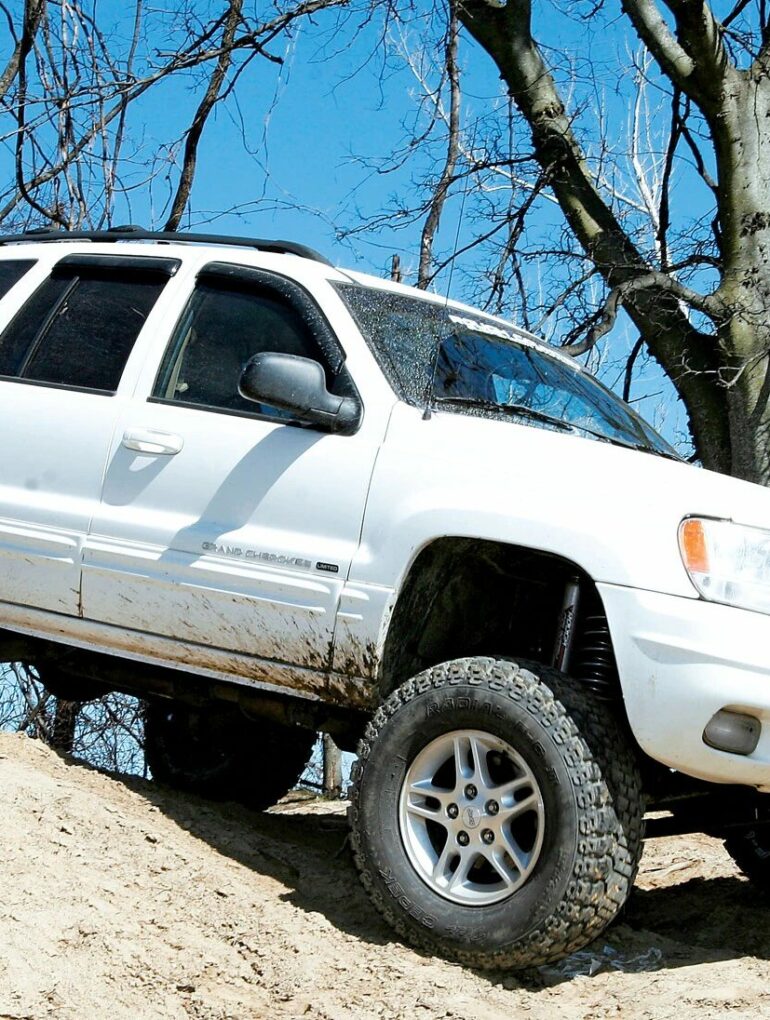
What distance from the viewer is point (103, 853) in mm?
4328

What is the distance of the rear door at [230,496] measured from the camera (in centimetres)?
427

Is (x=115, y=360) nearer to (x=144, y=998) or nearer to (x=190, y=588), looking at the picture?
(x=190, y=588)

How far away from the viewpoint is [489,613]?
4.49 m

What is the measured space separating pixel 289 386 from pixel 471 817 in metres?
1.47

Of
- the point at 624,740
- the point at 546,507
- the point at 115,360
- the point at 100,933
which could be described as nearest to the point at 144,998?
the point at 100,933

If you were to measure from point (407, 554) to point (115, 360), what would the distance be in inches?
63.2

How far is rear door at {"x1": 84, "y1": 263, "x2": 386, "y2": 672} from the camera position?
4.27m

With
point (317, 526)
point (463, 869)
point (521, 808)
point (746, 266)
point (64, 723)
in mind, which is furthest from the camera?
point (64, 723)

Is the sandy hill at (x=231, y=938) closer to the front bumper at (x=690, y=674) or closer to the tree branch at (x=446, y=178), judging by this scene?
the front bumper at (x=690, y=674)

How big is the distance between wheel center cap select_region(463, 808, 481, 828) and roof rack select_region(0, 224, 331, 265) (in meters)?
2.26

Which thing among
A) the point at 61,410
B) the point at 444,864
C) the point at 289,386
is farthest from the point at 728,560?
the point at 61,410

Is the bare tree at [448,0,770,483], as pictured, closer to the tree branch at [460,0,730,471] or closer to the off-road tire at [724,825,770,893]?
the tree branch at [460,0,730,471]

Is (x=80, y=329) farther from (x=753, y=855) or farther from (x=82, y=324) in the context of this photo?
(x=753, y=855)

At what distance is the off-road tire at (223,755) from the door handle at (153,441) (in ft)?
5.54
